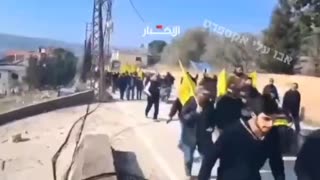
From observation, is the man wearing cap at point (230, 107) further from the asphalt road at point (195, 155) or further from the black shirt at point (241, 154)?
the asphalt road at point (195, 155)

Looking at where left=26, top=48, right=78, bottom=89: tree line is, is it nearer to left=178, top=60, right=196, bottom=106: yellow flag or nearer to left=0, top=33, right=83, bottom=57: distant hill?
left=0, top=33, right=83, bottom=57: distant hill

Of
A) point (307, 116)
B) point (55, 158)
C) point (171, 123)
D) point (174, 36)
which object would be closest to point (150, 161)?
point (171, 123)

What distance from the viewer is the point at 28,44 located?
5.29 feet

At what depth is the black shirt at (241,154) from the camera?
1625 mm

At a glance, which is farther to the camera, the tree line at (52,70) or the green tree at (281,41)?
the tree line at (52,70)

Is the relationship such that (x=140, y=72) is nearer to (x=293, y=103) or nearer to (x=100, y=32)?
(x=100, y=32)

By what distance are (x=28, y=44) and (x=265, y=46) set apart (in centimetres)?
70

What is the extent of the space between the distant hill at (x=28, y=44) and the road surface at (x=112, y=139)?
18 cm

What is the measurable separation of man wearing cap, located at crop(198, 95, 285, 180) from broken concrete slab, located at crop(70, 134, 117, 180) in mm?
295

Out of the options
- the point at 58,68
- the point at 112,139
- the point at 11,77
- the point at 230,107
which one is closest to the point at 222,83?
the point at 230,107

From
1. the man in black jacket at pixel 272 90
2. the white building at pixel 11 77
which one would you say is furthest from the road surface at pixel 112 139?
the man in black jacket at pixel 272 90

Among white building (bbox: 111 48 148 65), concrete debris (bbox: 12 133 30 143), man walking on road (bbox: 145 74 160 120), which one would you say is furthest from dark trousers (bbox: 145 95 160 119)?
concrete debris (bbox: 12 133 30 143)

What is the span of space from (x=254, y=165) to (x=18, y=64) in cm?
77

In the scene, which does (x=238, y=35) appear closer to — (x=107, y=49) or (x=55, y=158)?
(x=107, y=49)
